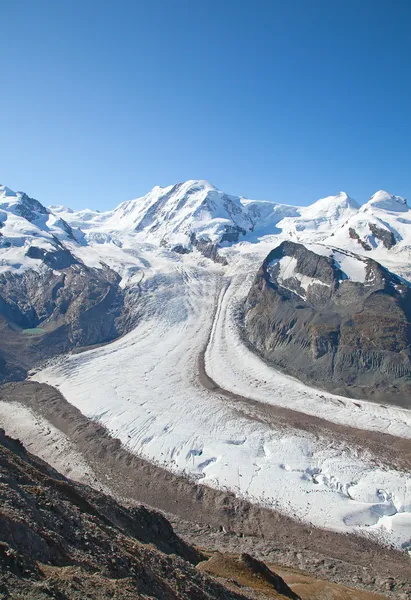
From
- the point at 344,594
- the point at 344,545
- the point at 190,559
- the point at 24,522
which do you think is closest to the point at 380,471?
the point at 344,545

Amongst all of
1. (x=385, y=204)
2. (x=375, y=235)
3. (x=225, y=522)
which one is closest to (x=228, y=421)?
(x=225, y=522)

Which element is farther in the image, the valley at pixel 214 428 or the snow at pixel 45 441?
the snow at pixel 45 441

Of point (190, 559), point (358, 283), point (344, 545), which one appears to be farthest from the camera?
→ point (358, 283)

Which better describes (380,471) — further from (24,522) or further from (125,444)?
(24,522)

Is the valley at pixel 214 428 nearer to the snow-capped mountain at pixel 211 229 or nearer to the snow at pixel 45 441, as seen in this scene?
the snow at pixel 45 441

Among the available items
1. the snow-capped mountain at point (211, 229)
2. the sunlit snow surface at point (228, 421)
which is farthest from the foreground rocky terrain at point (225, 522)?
the snow-capped mountain at point (211, 229)

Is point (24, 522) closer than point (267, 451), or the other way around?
point (24, 522)

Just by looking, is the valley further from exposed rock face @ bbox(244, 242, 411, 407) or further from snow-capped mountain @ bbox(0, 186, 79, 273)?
snow-capped mountain @ bbox(0, 186, 79, 273)
